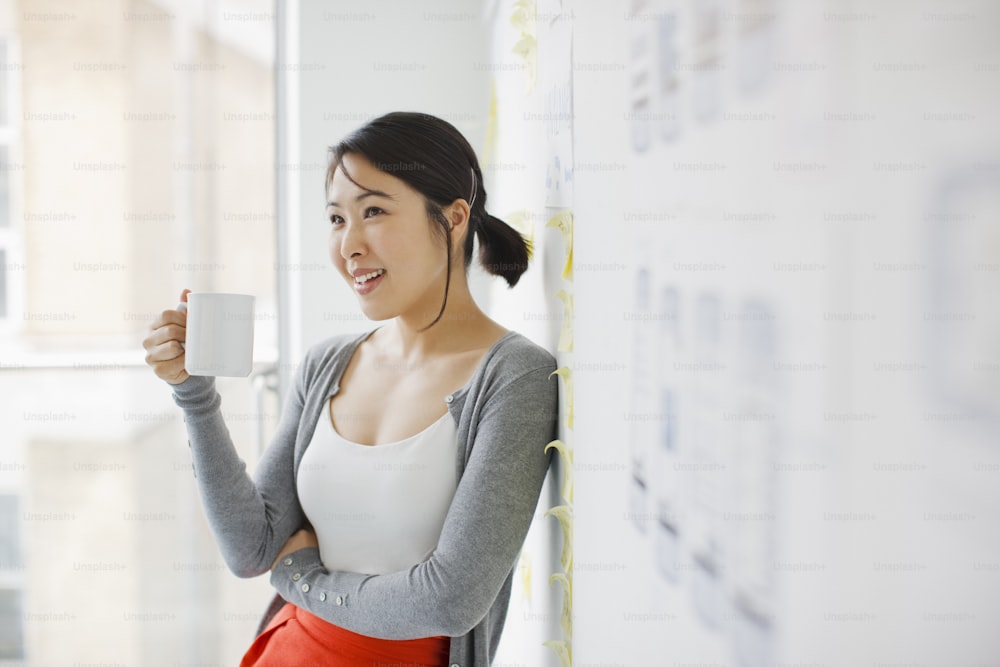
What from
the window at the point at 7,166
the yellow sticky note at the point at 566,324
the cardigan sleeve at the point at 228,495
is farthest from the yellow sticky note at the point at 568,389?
the window at the point at 7,166

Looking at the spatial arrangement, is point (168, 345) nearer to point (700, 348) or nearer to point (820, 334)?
point (700, 348)

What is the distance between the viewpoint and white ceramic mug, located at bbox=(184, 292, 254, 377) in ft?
3.24

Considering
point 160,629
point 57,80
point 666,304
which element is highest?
point 57,80

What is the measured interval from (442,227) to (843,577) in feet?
2.93

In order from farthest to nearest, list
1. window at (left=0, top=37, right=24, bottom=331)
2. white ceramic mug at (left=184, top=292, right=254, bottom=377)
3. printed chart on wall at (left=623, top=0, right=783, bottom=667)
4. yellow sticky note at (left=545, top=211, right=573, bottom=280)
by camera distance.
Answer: window at (left=0, top=37, right=24, bottom=331), white ceramic mug at (left=184, top=292, right=254, bottom=377), yellow sticky note at (left=545, top=211, right=573, bottom=280), printed chart on wall at (left=623, top=0, right=783, bottom=667)

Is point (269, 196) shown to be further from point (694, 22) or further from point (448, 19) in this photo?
point (694, 22)

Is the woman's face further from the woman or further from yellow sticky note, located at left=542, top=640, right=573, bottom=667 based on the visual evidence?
yellow sticky note, located at left=542, top=640, right=573, bottom=667

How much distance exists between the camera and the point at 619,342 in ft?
2.11

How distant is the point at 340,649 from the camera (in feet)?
3.38

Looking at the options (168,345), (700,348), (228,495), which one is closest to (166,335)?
(168,345)

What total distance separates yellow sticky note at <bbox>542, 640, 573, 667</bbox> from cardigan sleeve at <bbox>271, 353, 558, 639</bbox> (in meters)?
0.11

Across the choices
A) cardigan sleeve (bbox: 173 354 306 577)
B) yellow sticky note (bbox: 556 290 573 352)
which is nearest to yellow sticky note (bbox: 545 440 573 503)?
yellow sticky note (bbox: 556 290 573 352)

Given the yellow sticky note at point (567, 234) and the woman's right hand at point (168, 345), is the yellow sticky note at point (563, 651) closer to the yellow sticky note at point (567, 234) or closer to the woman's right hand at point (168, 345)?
the yellow sticky note at point (567, 234)

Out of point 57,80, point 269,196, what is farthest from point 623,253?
point 57,80
